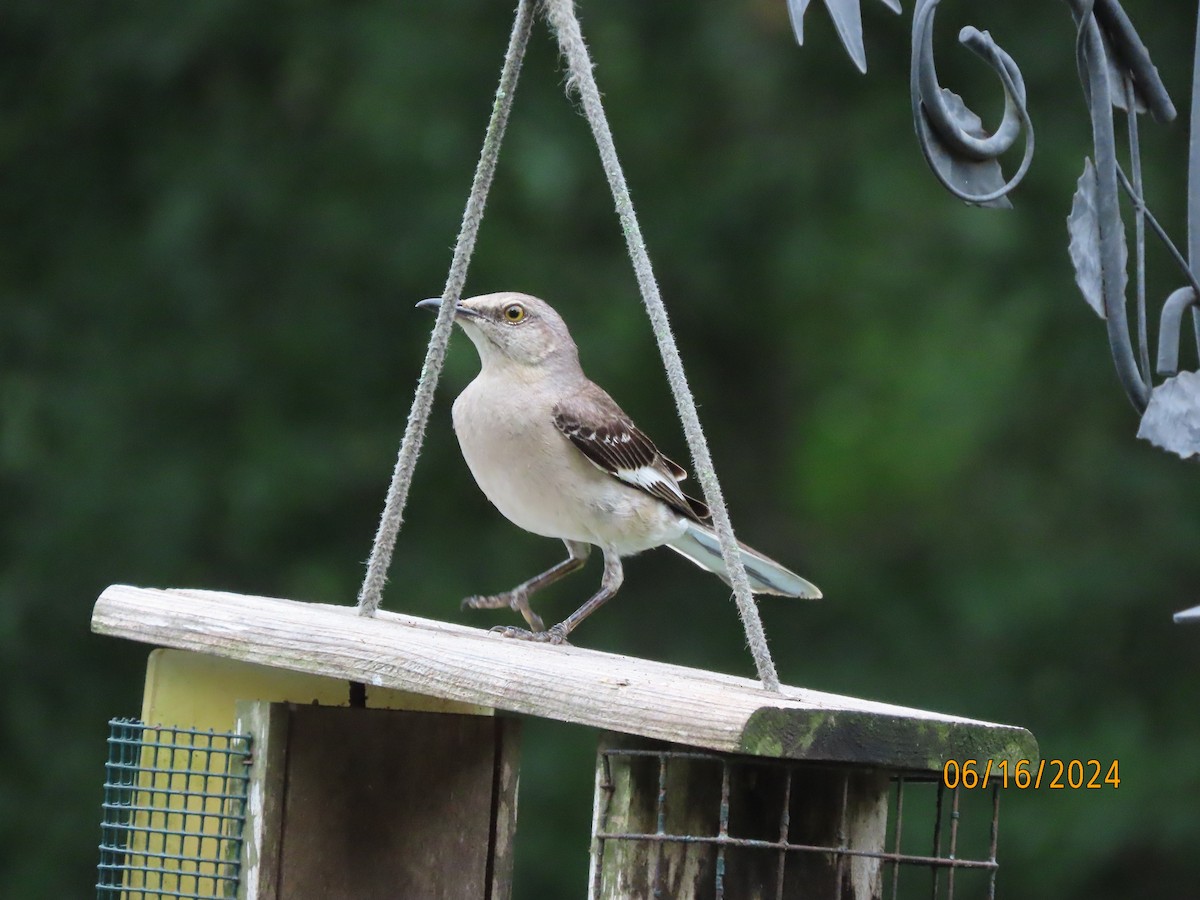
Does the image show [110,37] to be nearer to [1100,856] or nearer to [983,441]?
[983,441]

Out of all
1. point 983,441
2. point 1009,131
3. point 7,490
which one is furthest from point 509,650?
point 983,441

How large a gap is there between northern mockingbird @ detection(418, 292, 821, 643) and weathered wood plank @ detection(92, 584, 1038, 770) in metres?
0.82

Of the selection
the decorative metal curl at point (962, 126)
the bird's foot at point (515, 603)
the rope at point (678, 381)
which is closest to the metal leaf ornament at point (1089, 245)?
the decorative metal curl at point (962, 126)

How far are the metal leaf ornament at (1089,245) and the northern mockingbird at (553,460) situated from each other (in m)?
1.32

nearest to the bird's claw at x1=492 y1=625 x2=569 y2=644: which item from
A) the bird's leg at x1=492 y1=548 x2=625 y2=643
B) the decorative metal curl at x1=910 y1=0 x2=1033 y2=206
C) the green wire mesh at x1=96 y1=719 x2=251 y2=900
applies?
the bird's leg at x1=492 y1=548 x2=625 y2=643

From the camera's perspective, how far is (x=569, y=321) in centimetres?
717

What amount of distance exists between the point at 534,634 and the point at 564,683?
3.20 feet

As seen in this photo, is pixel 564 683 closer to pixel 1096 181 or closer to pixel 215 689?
pixel 215 689

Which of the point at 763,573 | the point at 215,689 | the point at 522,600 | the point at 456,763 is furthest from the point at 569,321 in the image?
the point at 456,763

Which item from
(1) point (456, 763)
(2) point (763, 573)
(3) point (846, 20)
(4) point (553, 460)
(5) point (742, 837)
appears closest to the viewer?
(3) point (846, 20)

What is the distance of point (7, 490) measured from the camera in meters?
6.90

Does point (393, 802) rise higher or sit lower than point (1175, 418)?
lower

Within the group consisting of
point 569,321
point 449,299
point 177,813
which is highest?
point 569,321

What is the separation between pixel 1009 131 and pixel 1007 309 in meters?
5.31
